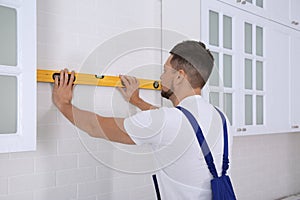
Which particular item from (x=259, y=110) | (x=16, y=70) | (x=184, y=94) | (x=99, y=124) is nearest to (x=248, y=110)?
(x=259, y=110)

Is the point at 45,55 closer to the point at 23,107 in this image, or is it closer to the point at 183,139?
the point at 23,107

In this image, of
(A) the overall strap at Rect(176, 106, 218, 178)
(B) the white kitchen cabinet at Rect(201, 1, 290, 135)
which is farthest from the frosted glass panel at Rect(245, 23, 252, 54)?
(A) the overall strap at Rect(176, 106, 218, 178)

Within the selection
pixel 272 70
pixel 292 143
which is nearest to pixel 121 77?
pixel 272 70

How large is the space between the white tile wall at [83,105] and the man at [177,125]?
0.15 m

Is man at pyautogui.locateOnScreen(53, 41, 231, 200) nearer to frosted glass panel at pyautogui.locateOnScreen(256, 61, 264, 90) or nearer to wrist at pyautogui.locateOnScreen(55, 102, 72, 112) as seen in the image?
wrist at pyautogui.locateOnScreen(55, 102, 72, 112)

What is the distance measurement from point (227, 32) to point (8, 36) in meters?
1.31

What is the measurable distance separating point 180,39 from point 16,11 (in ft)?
3.28

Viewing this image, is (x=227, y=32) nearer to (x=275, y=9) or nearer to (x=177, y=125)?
(x=275, y=9)

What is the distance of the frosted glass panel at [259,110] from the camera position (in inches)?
90.1

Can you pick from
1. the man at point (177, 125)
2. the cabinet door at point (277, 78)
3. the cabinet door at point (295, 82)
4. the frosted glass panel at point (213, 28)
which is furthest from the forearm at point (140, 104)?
the cabinet door at point (295, 82)

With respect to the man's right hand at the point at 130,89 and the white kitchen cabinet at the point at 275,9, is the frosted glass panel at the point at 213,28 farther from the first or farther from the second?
the man's right hand at the point at 130,89

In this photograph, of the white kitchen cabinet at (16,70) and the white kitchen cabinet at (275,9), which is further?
the white kitchen cabinet at (275,9)

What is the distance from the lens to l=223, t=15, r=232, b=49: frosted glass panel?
6.79 ft

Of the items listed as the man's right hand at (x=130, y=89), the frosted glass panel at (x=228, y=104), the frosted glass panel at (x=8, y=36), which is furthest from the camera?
the frosted glass panel at (x=228, y=104)
